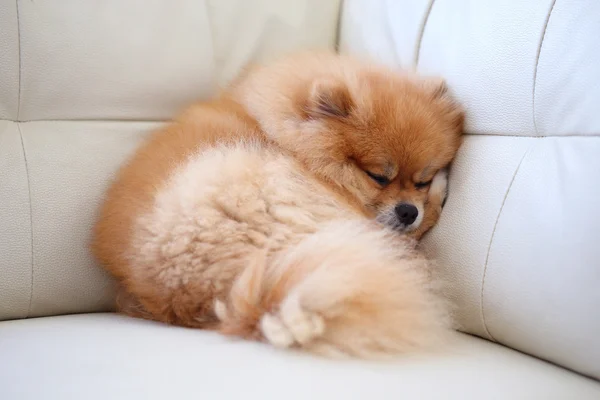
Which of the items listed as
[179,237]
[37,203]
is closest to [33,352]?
[179,237]

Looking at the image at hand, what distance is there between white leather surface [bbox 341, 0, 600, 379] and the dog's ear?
28cm

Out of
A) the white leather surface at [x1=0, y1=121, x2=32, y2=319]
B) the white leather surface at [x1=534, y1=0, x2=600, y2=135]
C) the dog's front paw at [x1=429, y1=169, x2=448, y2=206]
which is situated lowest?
the white leather surface at [x1=0, y1=121, x2=32, y2=319]

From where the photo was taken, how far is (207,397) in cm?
94

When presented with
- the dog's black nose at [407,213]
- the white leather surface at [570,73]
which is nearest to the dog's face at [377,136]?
the dog's black nose at [407,213]

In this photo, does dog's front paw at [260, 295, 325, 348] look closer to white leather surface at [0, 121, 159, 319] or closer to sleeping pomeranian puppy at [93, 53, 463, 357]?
sleeping pomeranian puppy at [93, 53, 463, 357]

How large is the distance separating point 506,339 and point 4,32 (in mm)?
1424

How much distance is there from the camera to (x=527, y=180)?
1.24m

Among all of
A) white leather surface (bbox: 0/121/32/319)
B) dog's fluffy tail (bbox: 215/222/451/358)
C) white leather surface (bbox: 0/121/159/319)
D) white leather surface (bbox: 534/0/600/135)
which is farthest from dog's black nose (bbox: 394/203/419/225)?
white leather surface (bbox: 0/121/32/319)

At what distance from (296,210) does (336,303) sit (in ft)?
1.19

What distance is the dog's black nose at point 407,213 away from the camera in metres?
1.57

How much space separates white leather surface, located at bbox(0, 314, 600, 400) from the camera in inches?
38.0

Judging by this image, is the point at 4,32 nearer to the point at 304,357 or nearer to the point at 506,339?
the point at 304,357

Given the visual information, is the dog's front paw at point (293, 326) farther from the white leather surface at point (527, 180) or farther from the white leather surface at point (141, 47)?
the white leather surface at point (141, 47)

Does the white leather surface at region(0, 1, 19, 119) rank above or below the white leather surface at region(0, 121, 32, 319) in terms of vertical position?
above
